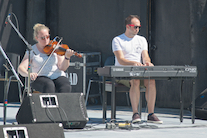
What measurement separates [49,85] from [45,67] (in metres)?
0.28

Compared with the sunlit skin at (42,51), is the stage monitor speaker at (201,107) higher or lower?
lower

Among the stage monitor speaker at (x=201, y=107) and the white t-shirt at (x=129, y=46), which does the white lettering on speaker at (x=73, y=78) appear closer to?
the white t-shirt at (x=129, y=46)

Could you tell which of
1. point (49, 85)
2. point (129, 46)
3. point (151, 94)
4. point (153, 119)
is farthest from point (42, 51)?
point (153, 119)

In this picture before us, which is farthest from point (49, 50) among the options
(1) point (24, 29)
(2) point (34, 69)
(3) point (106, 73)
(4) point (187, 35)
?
(1) point (24, 29)

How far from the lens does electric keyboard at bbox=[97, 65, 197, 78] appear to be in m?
3.68

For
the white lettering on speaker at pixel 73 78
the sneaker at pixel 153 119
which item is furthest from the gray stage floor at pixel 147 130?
the white lettering on speaker at pixel 73 78

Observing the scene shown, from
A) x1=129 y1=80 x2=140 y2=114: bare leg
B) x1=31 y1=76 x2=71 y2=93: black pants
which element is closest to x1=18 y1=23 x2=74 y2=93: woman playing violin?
x1=31 y1=76 x2=71 y2=93: black pants

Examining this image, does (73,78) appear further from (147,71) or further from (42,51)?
(147,71)

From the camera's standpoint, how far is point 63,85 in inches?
156

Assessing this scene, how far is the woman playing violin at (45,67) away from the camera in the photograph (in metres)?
3.91

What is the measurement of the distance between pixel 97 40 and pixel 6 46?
61.4 inches

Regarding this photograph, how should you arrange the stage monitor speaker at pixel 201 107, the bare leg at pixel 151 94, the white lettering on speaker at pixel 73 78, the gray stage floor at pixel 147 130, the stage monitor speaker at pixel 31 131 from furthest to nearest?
the white lettering on speaker at pixel 73 78
the stage monitor speaker at pixel 201 107
the bare leg at pixel 151 94
the gray stage floor at pixel 147 130
the stage monitor speaker at pixel 31 131

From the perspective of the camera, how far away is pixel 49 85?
3.86m

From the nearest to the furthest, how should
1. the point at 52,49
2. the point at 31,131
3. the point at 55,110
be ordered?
the point at 31,131 < the point at 55,110 < the point at 52,49
